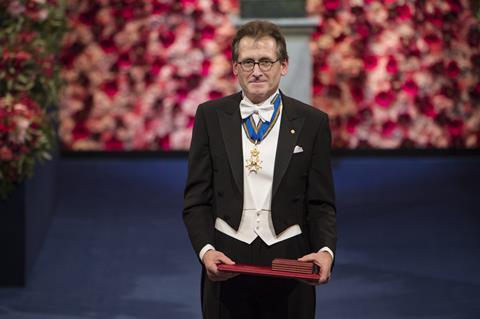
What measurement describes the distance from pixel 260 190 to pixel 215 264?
234 millimetres

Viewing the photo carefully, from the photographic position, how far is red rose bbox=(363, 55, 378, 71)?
8.12 meters

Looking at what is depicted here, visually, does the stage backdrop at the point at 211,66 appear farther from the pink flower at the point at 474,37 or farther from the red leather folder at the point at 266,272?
the red leather folder at the point at 266,272

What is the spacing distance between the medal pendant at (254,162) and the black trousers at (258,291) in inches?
6.9

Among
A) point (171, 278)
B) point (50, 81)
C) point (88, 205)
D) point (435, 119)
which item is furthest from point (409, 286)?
point (435, 119)

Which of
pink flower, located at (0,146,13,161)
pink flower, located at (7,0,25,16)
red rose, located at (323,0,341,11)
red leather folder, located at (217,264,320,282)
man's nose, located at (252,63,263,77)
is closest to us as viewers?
red leather folder, located at (217,264,320,282)

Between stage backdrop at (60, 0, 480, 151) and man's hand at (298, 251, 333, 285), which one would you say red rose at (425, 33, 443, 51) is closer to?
stage backdrop at (60, 0, 480, 151)

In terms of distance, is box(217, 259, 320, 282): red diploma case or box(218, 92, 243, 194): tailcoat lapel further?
box(218, 92, 243, 194): tailcoat lapel

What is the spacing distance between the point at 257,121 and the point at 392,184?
5.05m

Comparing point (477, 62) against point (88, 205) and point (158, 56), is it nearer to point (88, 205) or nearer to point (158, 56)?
point (158, 56)

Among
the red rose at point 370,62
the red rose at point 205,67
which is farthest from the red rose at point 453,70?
the red rose at point 205,67

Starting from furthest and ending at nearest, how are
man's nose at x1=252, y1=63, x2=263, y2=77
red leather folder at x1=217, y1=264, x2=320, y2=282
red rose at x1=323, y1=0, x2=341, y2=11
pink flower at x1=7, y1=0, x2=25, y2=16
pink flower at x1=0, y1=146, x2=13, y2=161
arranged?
red rose at x1=323, y1=0, x2=341, y2=11
pink flower at x1=7, y1=0, x2=25, y2=16
pink flower at x1=0, y1=146, x2=13, y2=161
man's nose at x1=252, y1=63, x2=263, y2=77
red leather folder at x1=217, y1=264, x2=320, y2=282

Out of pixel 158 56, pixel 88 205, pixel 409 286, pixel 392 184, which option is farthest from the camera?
pixel 158 56

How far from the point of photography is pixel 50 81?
533cm

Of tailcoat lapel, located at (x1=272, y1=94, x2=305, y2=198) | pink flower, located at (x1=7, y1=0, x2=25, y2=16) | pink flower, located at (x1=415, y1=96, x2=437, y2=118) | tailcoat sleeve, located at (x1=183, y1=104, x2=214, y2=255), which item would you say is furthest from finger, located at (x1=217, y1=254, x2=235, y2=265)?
pink flower, located at (x1=415, y1=96, x2=437, y2=118)
